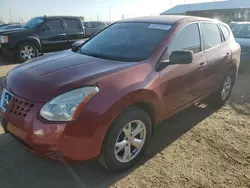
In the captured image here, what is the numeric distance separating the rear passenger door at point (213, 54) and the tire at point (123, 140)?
1.45 meters

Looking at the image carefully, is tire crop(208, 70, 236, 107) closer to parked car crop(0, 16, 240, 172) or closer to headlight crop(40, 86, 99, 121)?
parked car crop(0, 16, 240, 172)

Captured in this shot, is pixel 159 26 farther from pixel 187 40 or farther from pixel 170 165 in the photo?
pixel 170 165

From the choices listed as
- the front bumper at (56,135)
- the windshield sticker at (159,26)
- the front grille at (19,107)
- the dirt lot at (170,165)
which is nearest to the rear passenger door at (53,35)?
the dirt lot at (170,165)

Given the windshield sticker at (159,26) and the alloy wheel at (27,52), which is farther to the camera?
the alloy wheel at (27,52)

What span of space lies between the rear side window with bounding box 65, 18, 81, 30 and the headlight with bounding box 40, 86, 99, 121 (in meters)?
8.47

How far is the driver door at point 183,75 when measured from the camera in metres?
3.05

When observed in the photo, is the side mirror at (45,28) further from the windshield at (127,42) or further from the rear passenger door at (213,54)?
the rear passenger door at (213,54)

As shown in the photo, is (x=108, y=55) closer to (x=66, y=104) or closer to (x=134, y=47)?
(x=134, y=47)

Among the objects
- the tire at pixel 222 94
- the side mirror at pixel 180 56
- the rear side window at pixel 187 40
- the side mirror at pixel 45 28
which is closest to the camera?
the side mirror at pixel 180 56

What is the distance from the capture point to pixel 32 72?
9.00 ft

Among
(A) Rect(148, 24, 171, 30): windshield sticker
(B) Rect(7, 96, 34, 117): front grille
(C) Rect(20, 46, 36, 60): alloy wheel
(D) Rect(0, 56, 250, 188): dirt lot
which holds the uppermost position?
(A) Rect(148, 24, 171, 30): windshield sticker

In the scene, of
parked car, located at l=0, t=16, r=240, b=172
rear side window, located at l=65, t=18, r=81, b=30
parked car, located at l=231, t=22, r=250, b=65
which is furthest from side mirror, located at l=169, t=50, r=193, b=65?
rear side window, located at l=65, t=18, r=81, b=30

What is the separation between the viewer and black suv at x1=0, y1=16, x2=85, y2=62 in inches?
348

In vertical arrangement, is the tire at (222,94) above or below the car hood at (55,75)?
below
